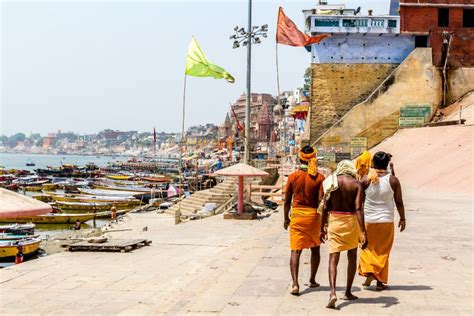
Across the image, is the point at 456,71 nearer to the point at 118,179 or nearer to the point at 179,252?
the point at 179,252

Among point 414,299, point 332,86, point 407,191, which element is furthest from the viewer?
point 332,86

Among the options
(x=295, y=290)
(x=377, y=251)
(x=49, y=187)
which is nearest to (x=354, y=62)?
(x=377, y=251)

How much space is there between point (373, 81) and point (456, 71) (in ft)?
16.9

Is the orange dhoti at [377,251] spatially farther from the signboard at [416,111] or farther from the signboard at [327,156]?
the signboard at [416,111]

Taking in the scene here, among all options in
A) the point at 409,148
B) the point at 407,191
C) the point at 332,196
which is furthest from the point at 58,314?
the point at 409,148

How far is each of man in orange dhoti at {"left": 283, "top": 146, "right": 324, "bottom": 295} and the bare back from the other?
335 mm

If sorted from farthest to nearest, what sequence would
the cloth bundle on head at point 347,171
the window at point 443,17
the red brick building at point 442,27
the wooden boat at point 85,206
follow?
1. the wooden boat at point 85,206
2. the window at point 443,17
3. the red brick building at point 442,27
4. the cloth bundle on head at point 347,171

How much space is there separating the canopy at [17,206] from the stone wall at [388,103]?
1112 inches

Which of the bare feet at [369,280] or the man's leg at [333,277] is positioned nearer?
the man's leg at [333,277]

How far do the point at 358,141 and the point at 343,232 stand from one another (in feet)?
92.1

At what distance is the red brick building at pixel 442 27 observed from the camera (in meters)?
35.1

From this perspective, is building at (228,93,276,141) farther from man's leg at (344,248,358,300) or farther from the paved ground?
man's leg at (344,248,358,300)

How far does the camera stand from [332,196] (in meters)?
5.98

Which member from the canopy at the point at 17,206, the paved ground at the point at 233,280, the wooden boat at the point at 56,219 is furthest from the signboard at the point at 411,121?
the canopy at the point at 17,206
